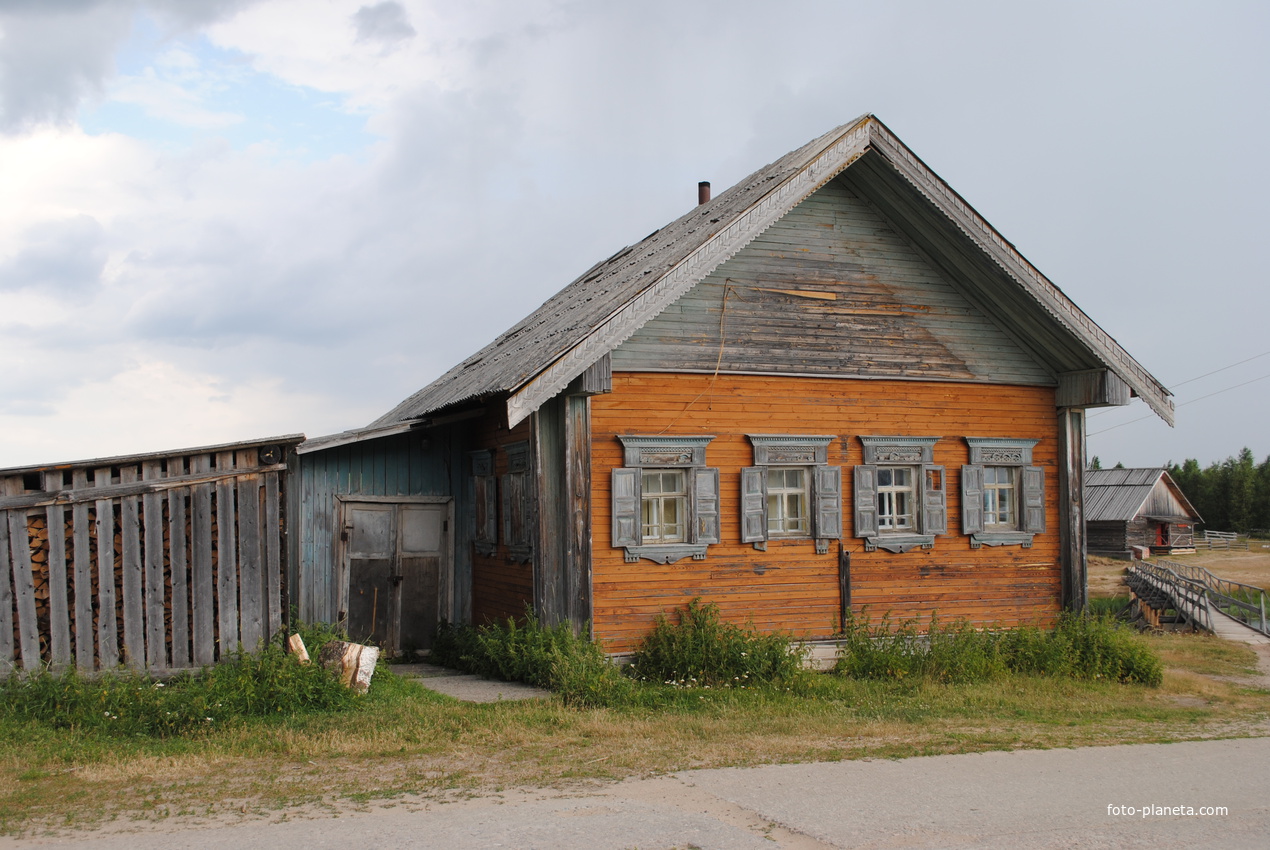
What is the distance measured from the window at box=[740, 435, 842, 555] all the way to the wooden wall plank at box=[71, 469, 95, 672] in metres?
7.48

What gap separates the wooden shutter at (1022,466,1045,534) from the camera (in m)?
14.5

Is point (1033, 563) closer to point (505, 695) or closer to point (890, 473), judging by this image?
point (890, 473)

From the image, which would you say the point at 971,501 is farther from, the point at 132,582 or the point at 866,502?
the point at 132,582

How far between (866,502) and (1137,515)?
40779mm

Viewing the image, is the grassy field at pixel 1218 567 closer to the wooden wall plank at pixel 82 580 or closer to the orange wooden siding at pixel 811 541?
the orange wooden siding at pixel 811 541

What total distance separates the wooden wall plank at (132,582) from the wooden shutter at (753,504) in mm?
6774

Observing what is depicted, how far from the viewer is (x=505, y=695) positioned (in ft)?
36.2

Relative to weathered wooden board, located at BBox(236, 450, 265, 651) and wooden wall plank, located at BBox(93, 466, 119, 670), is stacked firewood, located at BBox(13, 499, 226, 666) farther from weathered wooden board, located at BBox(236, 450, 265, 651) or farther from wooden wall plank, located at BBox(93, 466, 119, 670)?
weathered wooden board, located at BBox(236, 450, 265, 651)

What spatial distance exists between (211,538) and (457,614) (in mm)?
4769

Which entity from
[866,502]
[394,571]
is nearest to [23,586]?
[394,571]

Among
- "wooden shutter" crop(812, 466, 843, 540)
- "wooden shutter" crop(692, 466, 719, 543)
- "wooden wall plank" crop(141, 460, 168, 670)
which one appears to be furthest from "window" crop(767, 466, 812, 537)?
"wooden wall plank" crop(141, 460, 168, 670)

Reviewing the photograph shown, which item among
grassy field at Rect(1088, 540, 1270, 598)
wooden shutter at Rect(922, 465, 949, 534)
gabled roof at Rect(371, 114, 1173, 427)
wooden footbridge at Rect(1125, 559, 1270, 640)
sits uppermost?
gabled roof at Rect(371, 114, 1173, 427)

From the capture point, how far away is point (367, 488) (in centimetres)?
1422

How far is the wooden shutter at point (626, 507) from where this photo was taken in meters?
12.1
